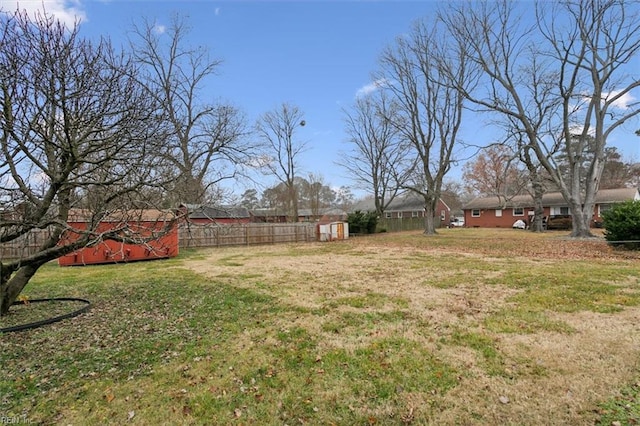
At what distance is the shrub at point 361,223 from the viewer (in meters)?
25.7

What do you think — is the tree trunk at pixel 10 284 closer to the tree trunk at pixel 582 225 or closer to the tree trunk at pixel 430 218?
the tree trunk at pixel 582 225

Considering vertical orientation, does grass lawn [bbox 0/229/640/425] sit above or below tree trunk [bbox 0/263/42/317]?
below

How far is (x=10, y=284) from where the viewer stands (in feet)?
15.5

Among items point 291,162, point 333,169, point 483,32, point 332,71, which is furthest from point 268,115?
point 483,32

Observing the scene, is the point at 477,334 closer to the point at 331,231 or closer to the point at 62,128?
the point at 62,128

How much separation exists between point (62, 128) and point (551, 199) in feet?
113

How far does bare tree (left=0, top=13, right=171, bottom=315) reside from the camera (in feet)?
12.2

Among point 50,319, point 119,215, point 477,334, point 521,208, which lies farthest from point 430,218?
point 50,319

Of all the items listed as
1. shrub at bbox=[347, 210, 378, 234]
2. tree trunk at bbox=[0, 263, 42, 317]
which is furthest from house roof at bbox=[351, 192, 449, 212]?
tree trunk at bbox=[0, 263, 42, 317]

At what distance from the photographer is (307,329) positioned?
4.11 metres

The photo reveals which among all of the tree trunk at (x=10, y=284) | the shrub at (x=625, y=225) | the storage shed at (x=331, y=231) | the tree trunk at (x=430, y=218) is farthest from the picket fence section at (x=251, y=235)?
the shrub at (x=625, y=225)

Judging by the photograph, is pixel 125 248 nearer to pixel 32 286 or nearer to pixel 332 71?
pixel 32 286

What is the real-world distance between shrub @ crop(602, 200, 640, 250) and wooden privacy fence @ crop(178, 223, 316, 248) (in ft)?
48.2

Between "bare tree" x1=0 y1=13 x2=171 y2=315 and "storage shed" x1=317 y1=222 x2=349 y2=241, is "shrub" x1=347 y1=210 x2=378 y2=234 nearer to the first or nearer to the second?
"storage shed" x1=317 y1=222 x2=349 y2=241
